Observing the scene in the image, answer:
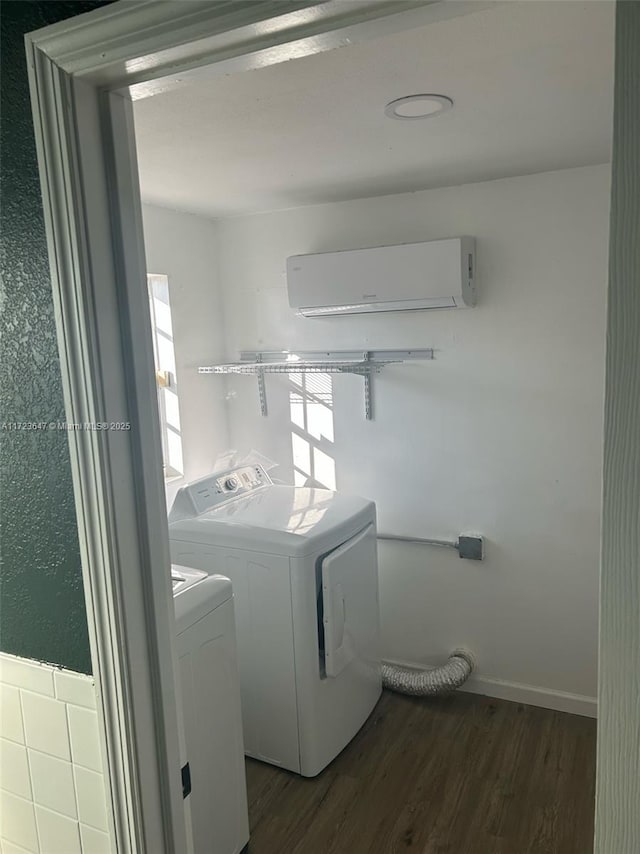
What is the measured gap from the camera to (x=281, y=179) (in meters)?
2.38

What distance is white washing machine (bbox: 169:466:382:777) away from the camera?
236 cm

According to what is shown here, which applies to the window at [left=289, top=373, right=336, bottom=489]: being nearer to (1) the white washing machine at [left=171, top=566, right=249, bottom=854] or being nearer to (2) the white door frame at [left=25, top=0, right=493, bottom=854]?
(1) the white washing machine at [left=171, top=566, right=249, bottom=854]

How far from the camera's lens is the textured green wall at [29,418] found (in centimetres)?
92

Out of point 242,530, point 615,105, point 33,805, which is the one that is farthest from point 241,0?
point 242,530

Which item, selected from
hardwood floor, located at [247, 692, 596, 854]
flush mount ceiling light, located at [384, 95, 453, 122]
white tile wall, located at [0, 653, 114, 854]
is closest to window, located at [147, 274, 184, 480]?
hardwood floor, located at [247, 692, 596, 854]

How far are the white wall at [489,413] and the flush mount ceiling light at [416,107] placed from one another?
3.17 ft

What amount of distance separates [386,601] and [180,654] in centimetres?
153

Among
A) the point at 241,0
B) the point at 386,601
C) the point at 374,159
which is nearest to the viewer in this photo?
the point at 241,0

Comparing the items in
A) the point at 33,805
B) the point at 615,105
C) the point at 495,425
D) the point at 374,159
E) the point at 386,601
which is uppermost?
the point at 374,159

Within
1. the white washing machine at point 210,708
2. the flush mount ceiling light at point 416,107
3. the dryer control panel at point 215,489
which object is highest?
the flush mount ceiling light at point 416,107

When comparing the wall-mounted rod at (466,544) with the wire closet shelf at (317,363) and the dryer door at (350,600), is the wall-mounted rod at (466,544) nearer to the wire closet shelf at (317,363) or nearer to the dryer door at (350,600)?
the dryer door at (350,600)

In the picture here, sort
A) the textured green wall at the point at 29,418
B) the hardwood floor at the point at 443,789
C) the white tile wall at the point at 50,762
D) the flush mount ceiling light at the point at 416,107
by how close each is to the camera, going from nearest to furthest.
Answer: the textured green wall at the point at 29,418, the white tile wall at the point at 50,762, the flush mount ceiling light at the point at 416,107, the hardwood floor at the point at 443,789

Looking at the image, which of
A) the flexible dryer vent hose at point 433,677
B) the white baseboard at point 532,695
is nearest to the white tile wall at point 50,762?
the flexible dryer vent hose at point 433,677

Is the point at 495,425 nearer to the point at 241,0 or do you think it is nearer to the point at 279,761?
the point at 279,761
